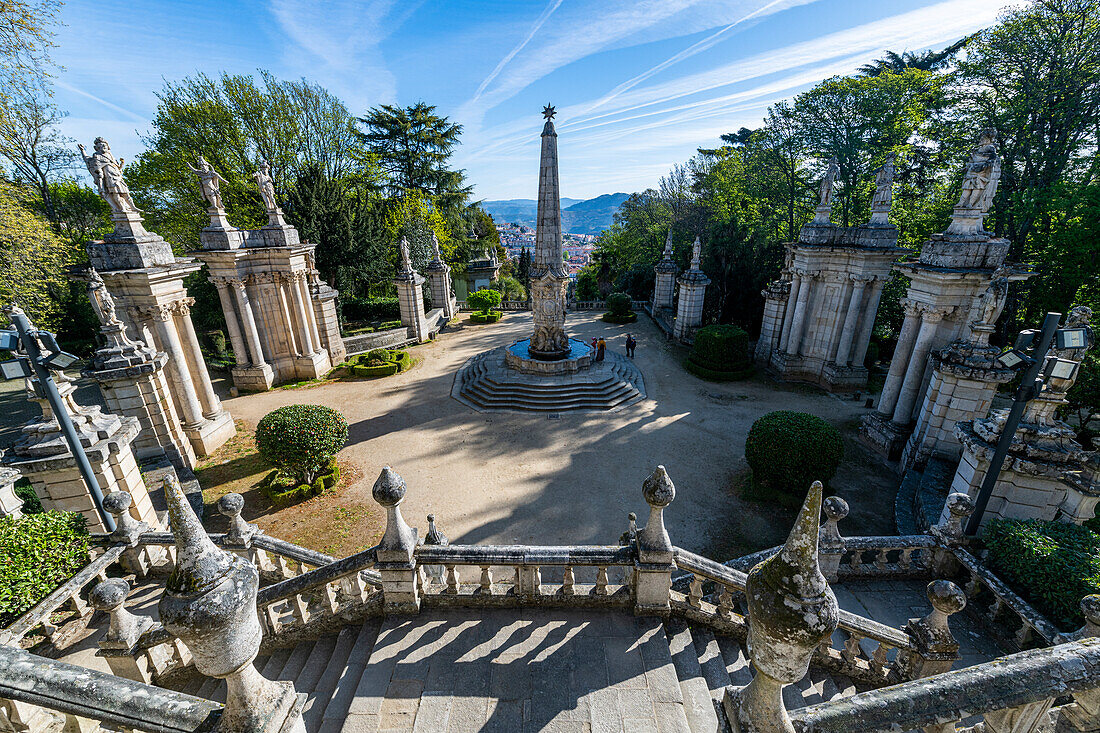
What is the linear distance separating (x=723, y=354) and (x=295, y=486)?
17.6m

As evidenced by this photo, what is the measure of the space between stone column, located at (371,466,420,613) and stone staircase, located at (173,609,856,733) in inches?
9.5

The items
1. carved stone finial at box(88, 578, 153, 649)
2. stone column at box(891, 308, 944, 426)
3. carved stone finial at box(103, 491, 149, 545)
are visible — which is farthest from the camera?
stone column at box(891, 308, 944, 426)

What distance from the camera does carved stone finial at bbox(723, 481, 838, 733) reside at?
9.06ft

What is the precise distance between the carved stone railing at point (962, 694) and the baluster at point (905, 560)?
6116 mm

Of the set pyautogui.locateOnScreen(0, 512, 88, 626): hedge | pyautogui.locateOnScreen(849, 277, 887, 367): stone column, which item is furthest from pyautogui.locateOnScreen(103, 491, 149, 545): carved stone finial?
pyautogui.locateOnScreen(849, 277, 887, 367): stone column

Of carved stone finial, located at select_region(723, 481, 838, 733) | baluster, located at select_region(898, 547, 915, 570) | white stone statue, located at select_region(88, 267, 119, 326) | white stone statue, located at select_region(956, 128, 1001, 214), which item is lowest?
baluster, located at select_region(898, 547, 915, 570)

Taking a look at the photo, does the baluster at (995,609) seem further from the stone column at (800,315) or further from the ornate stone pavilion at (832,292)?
the stone column at (800,315)

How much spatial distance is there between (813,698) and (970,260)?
12.0m

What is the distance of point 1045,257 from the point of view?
49.9 ft

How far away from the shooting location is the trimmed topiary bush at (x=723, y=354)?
20.1m

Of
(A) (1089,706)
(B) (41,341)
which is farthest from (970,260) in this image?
(B) (41,341)

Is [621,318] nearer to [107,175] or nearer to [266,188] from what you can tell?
[266,188]

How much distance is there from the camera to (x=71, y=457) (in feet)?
24.6

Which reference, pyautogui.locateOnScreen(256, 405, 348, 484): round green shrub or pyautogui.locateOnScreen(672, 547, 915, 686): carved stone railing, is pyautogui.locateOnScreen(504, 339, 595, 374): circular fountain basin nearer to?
pyautogui.locateOnScreen(256, 405, 348, 484): round green shrub
